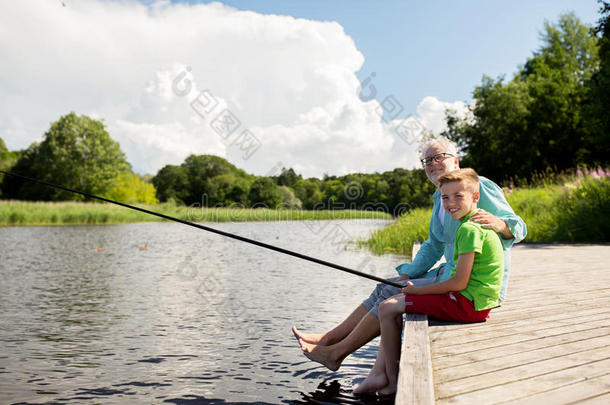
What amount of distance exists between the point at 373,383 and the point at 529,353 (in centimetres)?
99

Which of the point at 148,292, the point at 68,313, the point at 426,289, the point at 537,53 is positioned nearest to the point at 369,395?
the point at 426,289

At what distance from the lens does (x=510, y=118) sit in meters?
26.6

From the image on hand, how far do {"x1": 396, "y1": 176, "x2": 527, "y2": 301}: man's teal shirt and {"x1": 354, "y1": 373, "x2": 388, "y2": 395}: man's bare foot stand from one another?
0.67 meters

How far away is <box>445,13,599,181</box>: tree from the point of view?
25.4 meters

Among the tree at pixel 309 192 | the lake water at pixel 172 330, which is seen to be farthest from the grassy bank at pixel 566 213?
the tree at pixel 309 192

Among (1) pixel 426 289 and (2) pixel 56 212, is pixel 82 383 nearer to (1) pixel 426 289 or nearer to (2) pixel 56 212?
(1) pixel 426 289

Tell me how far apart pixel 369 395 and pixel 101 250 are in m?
13.0

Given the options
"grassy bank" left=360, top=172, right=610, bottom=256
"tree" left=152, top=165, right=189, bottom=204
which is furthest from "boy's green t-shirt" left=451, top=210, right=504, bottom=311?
"tree" left=152, top=165, right=189, bottom=204

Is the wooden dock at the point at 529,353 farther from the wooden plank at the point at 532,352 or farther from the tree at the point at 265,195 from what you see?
the tree at the point at 265,195

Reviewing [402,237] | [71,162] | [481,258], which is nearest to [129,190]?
[71,162]

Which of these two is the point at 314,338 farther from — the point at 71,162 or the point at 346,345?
the point at 71,162

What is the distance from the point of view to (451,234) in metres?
2.99

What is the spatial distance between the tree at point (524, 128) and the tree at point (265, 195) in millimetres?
21220

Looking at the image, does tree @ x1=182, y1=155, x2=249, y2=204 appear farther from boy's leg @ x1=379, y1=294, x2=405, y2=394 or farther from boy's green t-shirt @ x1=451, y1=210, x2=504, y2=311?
boy's green t-shirt @ x1=451, y1=210, x2=504, y2=311
